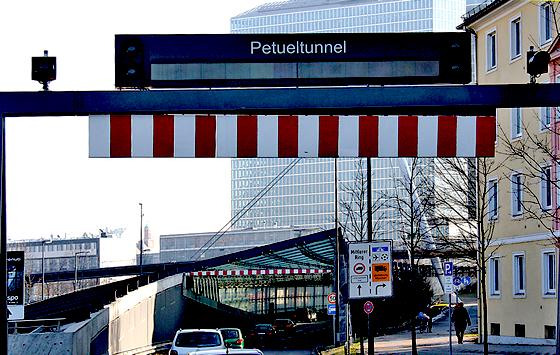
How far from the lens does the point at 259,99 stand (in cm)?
1295

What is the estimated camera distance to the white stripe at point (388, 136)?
43.7 feet

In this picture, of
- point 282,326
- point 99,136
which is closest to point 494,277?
point 282,326

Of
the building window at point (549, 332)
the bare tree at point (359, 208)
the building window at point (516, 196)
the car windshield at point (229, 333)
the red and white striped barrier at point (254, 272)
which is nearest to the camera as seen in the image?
the building window at point (549, 332)

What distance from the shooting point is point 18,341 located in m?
31.0

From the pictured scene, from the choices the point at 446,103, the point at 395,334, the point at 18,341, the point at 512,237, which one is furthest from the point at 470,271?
the point at 446,103

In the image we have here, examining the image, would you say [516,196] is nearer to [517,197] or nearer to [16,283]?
[517,197]

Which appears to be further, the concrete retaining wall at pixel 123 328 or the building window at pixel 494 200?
the building window at pixel 494 200

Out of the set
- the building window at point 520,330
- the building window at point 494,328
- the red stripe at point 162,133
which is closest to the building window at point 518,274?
the building window at point 520,330

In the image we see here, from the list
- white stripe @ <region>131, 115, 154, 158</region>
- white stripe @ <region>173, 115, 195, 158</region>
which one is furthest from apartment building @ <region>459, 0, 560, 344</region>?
white stripe @ <region>131, 115, 154, 158</region>

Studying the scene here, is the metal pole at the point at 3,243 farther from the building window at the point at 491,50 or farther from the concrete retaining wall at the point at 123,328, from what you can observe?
the building window at the point at 491,50

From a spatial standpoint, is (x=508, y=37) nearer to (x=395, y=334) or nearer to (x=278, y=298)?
(x=395, y=334)

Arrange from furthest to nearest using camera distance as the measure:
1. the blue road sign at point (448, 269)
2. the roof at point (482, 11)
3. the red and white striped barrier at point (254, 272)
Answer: the red and white striped barrier at point (254, 272)
the roof at point (482, 11)
the blue road sign at point (448, 269)

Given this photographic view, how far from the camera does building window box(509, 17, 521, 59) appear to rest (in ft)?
166

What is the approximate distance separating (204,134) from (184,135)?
0.21 meters
